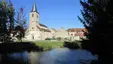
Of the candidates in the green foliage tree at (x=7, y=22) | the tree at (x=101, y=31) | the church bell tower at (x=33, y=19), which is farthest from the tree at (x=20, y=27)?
the church bell tower at (x=33, y=19)

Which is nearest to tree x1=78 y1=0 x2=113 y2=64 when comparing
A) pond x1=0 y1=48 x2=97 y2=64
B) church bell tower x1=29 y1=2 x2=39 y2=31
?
pond x1=0 y1=48 x2=97 y2=64

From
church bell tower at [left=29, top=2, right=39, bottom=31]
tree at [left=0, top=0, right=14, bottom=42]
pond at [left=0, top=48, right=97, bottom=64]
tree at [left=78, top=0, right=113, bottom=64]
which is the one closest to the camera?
tree at [left=78, top=0, right=113, bottom=64]

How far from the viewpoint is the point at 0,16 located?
3347 cm

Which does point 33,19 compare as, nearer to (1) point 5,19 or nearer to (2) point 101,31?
(1) point 5,19

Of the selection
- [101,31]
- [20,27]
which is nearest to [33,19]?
[20,27]

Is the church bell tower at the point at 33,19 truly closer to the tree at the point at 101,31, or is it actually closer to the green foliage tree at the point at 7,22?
the green foliage tree at the point at 7,22

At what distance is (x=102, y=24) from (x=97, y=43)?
1.46m

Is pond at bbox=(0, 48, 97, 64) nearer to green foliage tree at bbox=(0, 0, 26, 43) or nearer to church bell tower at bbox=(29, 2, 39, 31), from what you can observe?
green foliage tree at bbox=(0, 0, 26, 43)

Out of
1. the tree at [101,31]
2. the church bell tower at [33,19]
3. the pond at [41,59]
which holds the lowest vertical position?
the pond at [41,59]

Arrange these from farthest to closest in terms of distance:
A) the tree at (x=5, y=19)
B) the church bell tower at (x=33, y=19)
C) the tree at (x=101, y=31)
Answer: the church bell tower at (x=33, y=19)
the tree at (x=5, y=19)
the tree at (x=101, y=31)

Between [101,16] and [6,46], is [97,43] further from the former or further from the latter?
[6,46]

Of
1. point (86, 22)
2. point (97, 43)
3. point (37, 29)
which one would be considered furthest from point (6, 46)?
point (37, 29)

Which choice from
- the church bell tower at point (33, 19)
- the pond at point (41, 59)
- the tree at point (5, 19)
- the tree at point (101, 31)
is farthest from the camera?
the church bell tower at point (33, 19)

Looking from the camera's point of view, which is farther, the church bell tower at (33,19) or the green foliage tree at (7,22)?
the church bell tower at (33,19)
